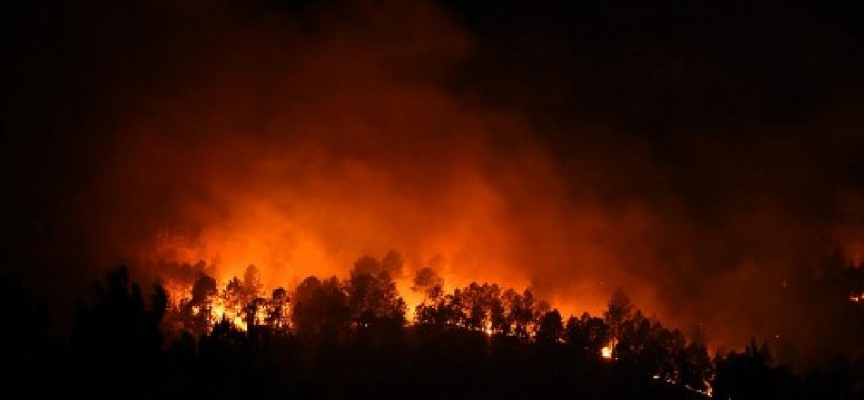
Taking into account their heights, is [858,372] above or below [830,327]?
below

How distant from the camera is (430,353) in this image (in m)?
118

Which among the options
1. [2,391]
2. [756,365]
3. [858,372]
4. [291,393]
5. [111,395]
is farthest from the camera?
[858,372]

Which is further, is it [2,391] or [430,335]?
[430,335]

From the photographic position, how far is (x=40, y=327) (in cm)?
3872

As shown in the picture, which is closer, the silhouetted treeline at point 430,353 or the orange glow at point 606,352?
the silhouetted treeline at point 430,353

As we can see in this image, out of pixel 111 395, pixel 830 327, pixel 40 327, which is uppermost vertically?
pixel 830 327

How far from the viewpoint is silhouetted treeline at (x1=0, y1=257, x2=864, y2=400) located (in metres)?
59.8

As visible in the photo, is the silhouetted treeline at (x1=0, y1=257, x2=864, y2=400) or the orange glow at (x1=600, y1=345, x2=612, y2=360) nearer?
the silhouetted treeline at (x1=0, y1=257, x2=864, y2=400)

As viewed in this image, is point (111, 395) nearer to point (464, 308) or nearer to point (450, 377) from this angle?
point (450, 377)

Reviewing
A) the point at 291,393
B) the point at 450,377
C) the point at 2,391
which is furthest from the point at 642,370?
the point at 2,391

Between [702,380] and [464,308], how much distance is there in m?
40.9

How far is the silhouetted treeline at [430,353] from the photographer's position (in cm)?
5980

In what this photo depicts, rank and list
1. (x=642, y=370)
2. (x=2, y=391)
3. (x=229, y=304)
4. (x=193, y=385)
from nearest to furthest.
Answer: (x=2, y=391) → (x=193, y=385) → (x=642, y=370) → (x=229, y=304)

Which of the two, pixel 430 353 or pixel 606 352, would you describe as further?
pixel 606 352
